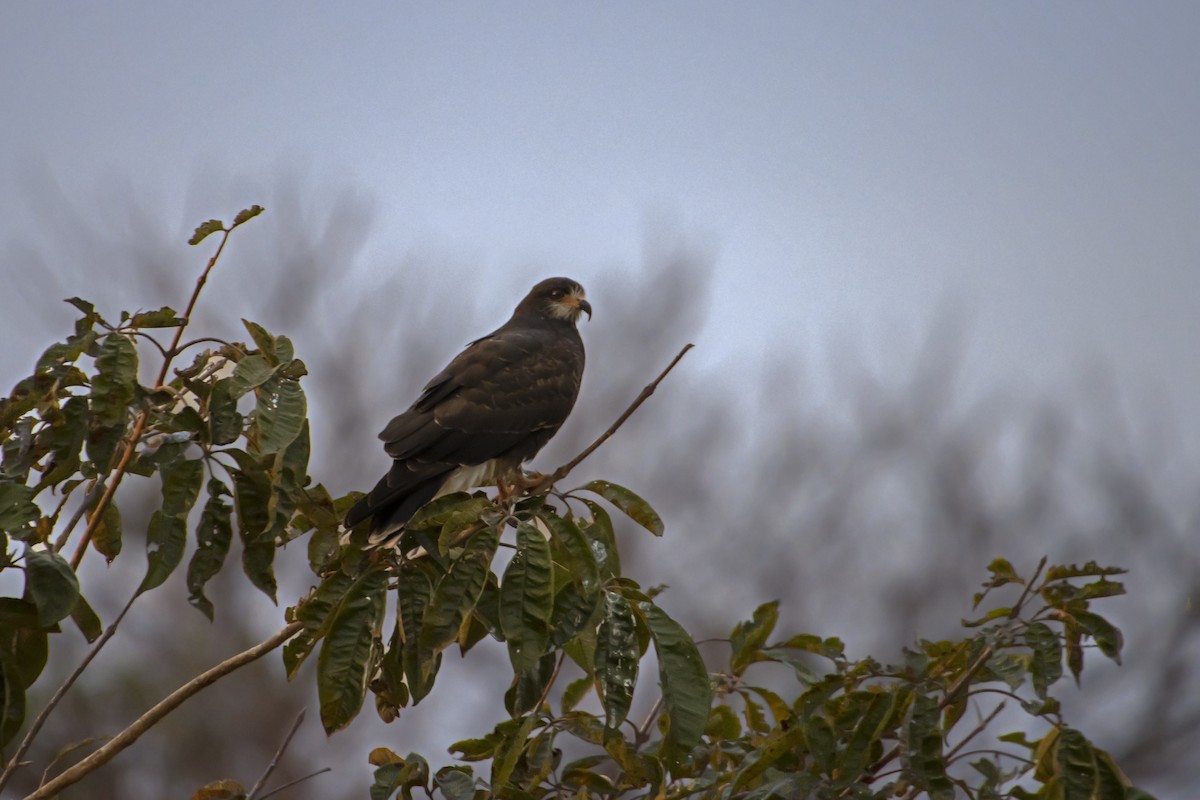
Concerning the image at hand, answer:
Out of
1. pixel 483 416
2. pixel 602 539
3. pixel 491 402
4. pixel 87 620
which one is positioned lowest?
pixel 87 620

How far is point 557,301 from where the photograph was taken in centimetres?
621

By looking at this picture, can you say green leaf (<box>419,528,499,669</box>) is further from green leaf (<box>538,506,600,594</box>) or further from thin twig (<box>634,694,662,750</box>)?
thin twig (<box>634,694,662,750</box>)

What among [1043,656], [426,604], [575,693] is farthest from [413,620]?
[1043,656]

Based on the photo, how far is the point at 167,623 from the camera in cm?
1356

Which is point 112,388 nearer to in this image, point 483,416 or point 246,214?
point 246,214

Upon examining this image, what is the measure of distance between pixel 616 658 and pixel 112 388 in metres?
1.18

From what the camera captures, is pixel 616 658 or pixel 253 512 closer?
pixel 616 658

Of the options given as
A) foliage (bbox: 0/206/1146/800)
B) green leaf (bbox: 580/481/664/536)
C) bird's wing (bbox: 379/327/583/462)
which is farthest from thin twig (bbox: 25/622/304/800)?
bird's wing (bbox: 379/327/583/462)

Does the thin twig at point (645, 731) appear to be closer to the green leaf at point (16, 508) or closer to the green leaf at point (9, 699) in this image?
the green leaf at point (9, 699)

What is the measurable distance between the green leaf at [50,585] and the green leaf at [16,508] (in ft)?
0.20

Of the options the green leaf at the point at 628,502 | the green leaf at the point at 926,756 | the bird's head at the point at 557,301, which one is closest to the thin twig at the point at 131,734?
the green leaf at the point at 628,502

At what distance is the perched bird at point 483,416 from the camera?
4.13 m

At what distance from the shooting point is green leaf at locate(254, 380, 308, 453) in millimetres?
2518

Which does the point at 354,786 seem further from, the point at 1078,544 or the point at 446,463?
the point at 446,463
